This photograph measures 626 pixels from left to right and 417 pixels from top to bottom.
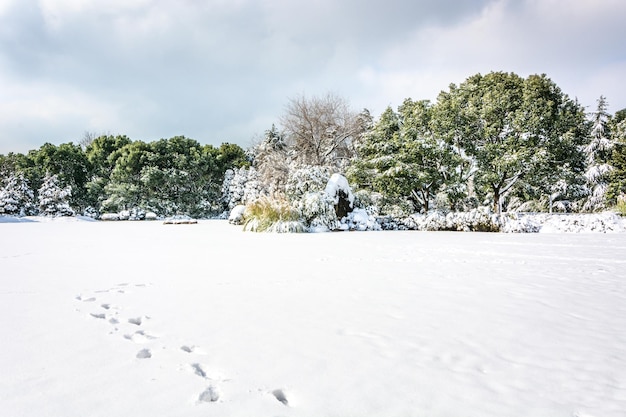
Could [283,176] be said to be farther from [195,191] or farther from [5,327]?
[5,327]

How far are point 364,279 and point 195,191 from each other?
69.6ft

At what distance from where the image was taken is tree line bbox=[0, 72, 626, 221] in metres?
11.8

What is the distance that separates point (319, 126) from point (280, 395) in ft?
48.3

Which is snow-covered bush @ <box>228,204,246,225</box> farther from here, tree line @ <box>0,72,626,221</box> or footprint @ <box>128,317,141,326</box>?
footprint @ <box>128,317,141,326</box>

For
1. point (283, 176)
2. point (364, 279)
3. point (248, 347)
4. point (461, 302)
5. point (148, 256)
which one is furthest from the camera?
point (283, 176)

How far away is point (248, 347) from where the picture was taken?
154cm

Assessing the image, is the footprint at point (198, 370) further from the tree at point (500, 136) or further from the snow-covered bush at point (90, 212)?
the snow-covered bush at point (90, 212)

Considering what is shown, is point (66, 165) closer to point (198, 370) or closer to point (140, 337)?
point (140, 337)

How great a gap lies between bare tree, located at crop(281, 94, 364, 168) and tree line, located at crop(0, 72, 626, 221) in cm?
5

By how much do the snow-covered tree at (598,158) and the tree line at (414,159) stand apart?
0.05m

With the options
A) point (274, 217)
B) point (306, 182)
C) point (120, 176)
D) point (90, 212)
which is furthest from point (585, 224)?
point (90, 212)

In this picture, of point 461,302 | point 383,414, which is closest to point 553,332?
point 461,302

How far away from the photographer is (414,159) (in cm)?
1144

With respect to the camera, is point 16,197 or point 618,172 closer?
point 618,172
